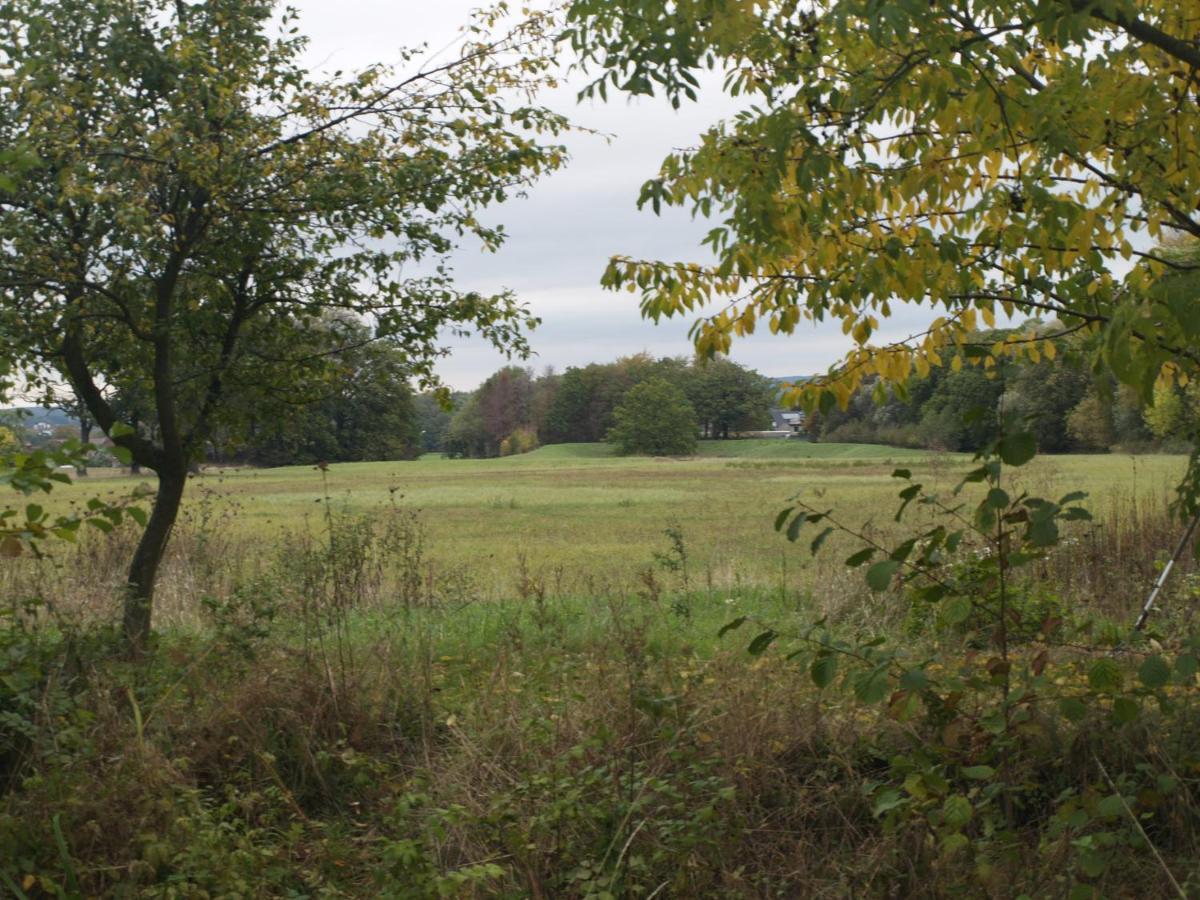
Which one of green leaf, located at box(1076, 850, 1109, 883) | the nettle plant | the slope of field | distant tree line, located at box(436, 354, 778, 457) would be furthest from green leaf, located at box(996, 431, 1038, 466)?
distant tree line, located at box(436, 354, 778, 457)

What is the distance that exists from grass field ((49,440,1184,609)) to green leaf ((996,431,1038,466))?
2.27 feet

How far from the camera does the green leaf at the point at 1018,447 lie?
3262 mm

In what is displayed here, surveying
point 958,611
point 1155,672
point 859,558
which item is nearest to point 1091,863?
point 1155,672

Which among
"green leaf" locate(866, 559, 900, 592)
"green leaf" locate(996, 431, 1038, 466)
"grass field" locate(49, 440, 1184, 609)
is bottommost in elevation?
"grass field" locate(49, 440, 1184, 609)

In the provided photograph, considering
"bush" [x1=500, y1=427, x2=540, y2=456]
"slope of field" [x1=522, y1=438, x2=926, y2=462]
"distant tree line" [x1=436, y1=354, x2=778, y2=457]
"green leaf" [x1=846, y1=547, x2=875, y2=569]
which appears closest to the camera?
"green leaf" [x1=846, y1=547, x2=875, y2=569]

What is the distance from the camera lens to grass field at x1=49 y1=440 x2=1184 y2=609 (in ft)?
41.7

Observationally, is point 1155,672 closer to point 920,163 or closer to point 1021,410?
point 1021,410

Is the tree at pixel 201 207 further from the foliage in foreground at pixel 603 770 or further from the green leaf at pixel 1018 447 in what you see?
the green leaf at pixel 1018 447

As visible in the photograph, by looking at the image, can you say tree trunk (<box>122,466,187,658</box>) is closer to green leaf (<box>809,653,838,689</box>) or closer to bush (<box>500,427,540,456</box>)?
green leaf (<box>809,653,838,689</box>)

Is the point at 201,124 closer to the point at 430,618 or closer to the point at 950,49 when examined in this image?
the point at 430,618

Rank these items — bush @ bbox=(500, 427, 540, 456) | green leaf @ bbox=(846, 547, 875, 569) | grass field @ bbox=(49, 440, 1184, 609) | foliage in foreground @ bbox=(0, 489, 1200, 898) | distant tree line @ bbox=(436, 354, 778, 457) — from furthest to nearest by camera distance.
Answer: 1. bush @ bbox=(500, 427, 540, 456)
2. distant tree line @ bbox=(436, 354, 778, 457)
3. grass field @ bbox=(49, 440, 1184, 609)
4. foliage in foreground @ bbox=(0, 489, 1200, 898)
5. green leaf @ bbox=(846, 547, 875, 569)

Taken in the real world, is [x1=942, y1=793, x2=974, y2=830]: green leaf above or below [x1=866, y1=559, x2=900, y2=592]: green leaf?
below

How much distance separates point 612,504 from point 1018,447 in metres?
26.7

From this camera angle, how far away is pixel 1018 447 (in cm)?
328
